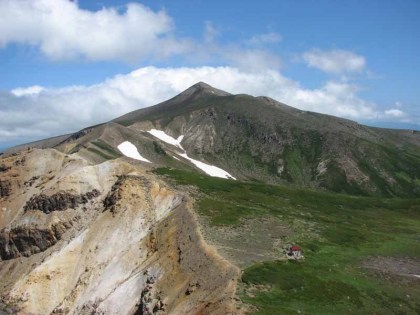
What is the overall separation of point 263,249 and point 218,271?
38.6 feet

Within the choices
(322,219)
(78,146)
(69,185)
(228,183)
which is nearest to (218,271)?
(322,219)

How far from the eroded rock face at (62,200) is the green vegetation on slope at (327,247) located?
1895cm

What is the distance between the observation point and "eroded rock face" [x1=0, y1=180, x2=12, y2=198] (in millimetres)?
113250

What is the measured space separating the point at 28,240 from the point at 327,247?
198 ft

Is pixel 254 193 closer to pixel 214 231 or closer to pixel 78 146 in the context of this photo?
pixel 214 231

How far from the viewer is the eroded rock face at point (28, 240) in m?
95.4

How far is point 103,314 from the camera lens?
223 ft

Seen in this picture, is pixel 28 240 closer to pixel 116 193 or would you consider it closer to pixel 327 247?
pixel 116 193

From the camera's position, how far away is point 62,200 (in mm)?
97875

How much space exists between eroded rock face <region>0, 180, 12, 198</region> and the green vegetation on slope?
3652 centimetres

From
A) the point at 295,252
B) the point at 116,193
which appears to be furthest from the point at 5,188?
the point at 295,252

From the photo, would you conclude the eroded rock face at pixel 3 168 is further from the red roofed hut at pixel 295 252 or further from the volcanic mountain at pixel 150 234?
the red roofed hut at pixel 295 252

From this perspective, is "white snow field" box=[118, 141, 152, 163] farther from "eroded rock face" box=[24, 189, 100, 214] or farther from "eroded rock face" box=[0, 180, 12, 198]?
"eroded rock face" box=[24, 189, 100, 214]

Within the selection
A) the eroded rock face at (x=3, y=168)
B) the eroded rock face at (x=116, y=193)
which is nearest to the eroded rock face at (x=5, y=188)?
the eroded rock face at (x=3, y=168)
